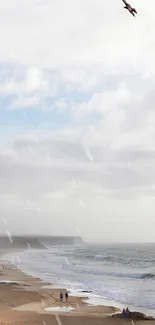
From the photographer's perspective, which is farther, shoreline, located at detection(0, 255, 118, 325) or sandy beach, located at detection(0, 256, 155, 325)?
shoreline, located at detection(0, 255, 118, 325)

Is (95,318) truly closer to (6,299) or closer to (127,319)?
(127,319)

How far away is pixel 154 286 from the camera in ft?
165

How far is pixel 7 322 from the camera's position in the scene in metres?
26.4

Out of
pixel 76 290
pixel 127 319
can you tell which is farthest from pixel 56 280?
pixel 127 319

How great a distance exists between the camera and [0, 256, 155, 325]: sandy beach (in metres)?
27.3

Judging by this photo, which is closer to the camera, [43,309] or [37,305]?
[43,309]

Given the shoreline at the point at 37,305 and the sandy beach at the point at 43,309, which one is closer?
the sandy beach at the point at 43,309

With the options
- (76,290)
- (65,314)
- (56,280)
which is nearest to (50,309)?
(65,314)

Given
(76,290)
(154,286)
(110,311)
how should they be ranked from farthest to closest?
(154,286)
(76,290)
(110,311)

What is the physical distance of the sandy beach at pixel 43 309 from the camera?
2727 centimetres

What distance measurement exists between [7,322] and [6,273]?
34.5 m

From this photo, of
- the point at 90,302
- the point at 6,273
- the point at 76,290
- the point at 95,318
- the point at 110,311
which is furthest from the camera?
the point at 6,273

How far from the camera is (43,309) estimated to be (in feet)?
103

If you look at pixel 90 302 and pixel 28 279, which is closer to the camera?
pixel 90 302
